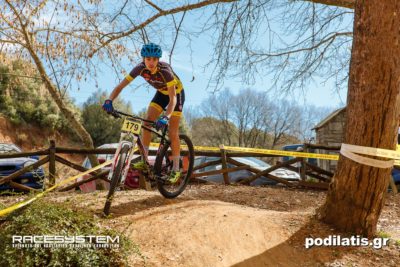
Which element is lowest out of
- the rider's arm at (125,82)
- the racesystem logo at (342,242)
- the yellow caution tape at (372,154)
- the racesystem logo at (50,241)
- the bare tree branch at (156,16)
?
the racesystem logo at (342,242)

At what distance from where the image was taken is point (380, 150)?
4.41 m

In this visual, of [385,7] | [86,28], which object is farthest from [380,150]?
[86,28]

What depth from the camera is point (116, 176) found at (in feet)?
13.9

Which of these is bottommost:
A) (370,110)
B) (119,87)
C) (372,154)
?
(372,154)

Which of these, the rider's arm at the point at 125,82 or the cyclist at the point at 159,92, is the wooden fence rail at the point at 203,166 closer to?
the cyclist at the point at 159,92

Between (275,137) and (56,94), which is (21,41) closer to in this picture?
(56,94)

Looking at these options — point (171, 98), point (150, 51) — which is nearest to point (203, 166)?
point (171, 98)

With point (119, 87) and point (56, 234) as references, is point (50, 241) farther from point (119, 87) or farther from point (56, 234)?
point (119, 87)

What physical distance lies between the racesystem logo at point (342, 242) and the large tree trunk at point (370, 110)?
128mm

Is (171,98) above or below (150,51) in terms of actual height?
below

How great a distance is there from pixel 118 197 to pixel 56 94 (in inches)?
184

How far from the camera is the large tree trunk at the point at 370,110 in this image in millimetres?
4430

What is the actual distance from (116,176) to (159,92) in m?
1.78

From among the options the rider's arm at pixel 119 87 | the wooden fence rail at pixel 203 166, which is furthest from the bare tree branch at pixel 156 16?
the rider's arm at pixel 119 87
